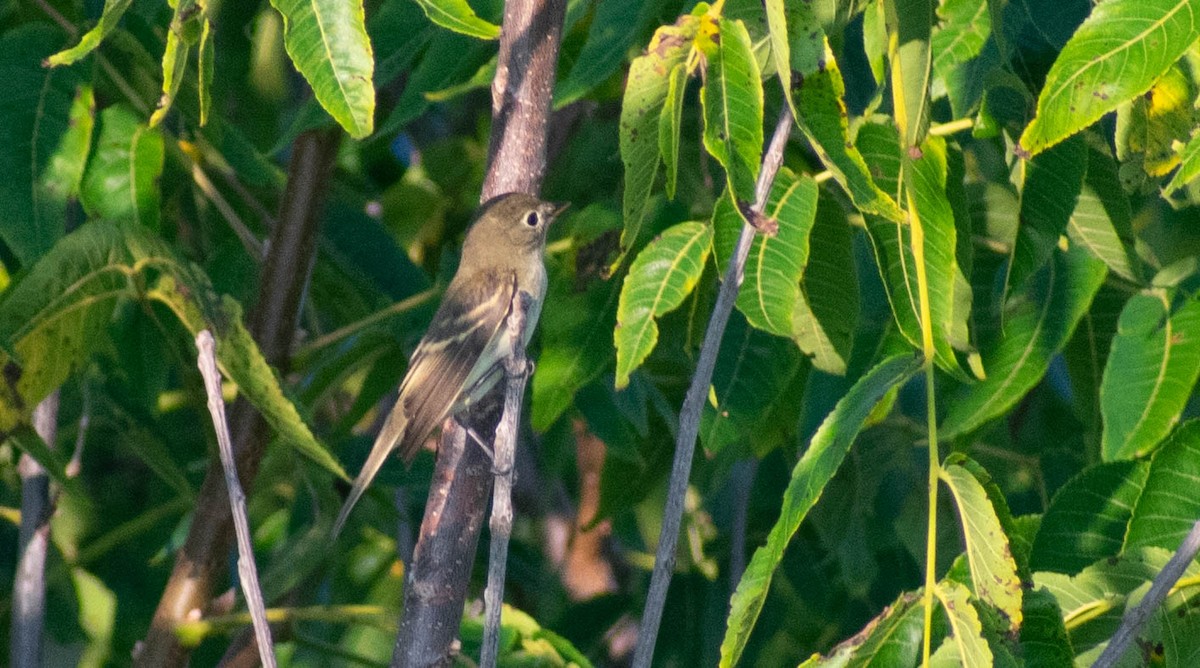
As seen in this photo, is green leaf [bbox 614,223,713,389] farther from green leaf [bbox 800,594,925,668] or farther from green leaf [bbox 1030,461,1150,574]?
green leaf [bbox 1030,461,1150,574]

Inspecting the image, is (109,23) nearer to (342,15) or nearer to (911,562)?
(342,15)

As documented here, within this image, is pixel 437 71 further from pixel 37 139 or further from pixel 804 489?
pixel 804 489

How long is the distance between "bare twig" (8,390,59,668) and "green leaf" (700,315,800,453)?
1.53 m

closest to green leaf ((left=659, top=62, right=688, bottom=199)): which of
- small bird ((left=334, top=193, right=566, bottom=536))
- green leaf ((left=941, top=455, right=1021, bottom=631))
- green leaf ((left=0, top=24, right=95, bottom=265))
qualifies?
green leaf ((left=941, top=455, right=1021, bottom=631))

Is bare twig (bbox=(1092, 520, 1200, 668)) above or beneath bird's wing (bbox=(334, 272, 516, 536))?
above

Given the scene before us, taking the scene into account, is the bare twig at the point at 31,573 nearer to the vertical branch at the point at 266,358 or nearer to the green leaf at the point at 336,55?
the vertical branch at the point at 266,358

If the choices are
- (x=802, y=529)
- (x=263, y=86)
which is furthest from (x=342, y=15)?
(x=802, y=529)

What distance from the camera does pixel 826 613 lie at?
13.3 ft

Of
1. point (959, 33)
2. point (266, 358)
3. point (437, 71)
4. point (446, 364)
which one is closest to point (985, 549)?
point (959, 33)

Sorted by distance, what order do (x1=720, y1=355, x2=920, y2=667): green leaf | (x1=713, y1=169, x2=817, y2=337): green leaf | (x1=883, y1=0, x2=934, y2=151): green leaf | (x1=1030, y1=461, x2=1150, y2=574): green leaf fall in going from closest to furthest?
(x1=720, y1=355, x2=920, y2=667): green leaf < (x1=883, y1=0, x2=934, y2=151): green leaf < (x1=713, y1=169, x2=817, y2=337): green leaf < (x1=1030, y1=461, x2=1150, y2=574): green leaf

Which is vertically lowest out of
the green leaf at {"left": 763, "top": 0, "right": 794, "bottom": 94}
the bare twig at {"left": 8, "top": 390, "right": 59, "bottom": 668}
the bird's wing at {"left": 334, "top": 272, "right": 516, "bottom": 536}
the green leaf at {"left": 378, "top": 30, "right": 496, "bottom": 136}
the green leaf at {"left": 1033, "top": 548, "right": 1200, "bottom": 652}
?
the bare twig at {"left": 8, "top": 390, "right": 59, "bottom": 668}

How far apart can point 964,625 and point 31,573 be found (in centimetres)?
225

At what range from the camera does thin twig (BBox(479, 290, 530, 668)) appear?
1758 millimetres

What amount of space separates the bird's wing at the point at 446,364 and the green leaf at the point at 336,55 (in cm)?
121
